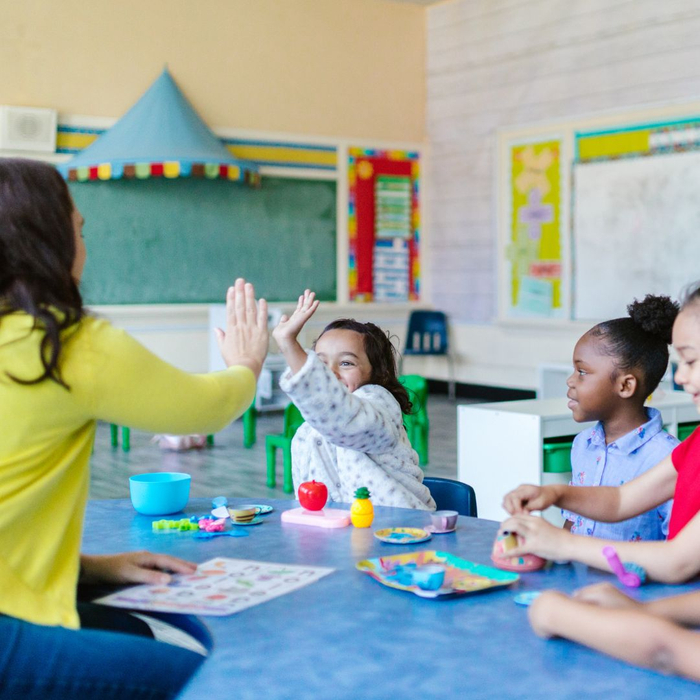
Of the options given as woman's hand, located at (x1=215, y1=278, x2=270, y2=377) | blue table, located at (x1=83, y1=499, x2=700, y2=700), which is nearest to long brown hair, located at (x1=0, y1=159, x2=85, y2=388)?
woman's hand, located at (x1=215, y1=278, x2=270, y2=377)

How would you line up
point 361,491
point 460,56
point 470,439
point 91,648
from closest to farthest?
1. point 91,648
2. point 361,491
3. point 470,439
4. point 460,56

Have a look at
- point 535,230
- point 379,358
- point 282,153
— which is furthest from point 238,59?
point 379,358

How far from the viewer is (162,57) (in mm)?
7523

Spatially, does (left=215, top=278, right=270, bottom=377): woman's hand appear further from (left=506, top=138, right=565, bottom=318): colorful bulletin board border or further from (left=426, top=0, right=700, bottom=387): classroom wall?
(left=506, top=138, right=565, bottom=318): colorful bulletin board border

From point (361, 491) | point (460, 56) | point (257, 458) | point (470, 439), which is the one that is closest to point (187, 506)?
point (361, 491)

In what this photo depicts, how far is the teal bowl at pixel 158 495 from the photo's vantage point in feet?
6.10

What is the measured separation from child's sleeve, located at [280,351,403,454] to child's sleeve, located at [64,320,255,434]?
55 centimetres

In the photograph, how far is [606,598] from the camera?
1221 millimetres

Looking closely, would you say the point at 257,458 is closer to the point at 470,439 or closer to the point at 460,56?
the point at 470,439

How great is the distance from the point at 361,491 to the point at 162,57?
640 cm

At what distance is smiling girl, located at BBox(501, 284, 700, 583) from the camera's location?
1392mm

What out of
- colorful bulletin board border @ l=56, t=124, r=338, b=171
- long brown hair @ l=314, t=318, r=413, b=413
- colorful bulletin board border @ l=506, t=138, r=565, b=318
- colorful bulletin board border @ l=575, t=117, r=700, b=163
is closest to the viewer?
long brown hair @ l=314, t=318, r=413, b=413

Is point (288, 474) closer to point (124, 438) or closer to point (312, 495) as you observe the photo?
point (124, 438)

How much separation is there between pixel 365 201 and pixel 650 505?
7025mm
